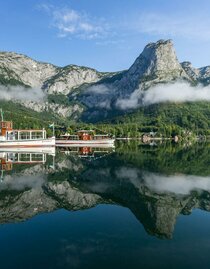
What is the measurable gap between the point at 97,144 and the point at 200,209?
470 feet

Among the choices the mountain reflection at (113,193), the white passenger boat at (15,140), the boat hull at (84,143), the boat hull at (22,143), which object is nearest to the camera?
the mountain reflection at (113,193)

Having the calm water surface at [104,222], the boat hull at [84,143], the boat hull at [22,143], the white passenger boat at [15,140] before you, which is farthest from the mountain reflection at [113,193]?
the boat hull at [84,143]

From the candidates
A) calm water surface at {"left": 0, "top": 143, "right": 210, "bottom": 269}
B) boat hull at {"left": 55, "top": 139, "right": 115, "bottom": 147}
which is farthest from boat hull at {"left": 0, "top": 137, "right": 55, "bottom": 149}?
calm water surface at {"left": 0, "top": 143, "right": 210, "bottom": 269}

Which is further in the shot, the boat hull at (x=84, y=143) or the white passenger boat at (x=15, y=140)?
the boat hull at (x=84, y=143)

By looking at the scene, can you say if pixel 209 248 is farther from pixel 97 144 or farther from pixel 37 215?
pixel 97 144

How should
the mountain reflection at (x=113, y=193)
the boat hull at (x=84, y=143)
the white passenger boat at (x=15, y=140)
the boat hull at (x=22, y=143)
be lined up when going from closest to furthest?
the mountain reflection at (x=113, y=193) → the boat hull at (x=22, y=143) → the white passenger boat at (x=15, y=140) → the boat hull at (x=84, y=143)

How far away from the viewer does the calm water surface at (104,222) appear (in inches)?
746

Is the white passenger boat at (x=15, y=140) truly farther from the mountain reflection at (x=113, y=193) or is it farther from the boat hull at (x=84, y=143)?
the mountain reflection at (x=113, y=193)

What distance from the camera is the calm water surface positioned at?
1894 centimetres

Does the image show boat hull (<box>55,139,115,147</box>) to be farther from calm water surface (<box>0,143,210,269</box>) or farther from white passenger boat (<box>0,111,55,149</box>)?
calm water surface (<box>0,143,210,269</box>)

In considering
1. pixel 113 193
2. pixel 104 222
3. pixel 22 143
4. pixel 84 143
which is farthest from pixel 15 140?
pixel 104 222

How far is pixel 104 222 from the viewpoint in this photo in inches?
1069

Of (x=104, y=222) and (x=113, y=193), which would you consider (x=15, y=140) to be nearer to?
(x=113, y=193)

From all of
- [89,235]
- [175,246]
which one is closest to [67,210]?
[89,235]
